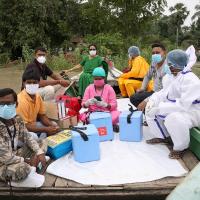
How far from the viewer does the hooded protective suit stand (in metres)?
4.09

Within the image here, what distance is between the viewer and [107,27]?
22.0 meters

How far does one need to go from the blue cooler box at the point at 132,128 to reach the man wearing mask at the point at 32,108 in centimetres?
88

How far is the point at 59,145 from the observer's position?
14.0 ft

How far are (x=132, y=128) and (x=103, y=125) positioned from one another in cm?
38

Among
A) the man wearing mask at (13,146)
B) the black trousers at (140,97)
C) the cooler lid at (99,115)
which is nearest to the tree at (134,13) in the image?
the black trousers at (140,97)

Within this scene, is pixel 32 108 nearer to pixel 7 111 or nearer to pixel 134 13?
pixel 7 111

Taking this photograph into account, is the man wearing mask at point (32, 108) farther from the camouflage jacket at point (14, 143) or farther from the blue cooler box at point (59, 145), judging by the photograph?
the camouflage jacket at point (14, 143)

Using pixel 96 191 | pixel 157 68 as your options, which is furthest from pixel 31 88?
pixel 157 68

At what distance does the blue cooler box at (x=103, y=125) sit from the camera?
4828 mm

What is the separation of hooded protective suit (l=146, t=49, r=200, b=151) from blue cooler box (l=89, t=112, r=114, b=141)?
0.68m

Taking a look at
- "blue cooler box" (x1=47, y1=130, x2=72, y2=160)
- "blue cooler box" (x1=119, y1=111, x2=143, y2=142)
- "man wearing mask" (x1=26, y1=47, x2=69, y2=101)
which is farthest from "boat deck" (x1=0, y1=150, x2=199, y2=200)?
"man wearing mask" (x1=26, y1=47, x2=69, y2=101)

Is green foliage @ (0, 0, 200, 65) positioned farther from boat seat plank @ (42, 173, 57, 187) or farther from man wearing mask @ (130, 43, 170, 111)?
boat seat plank @ (42, 173, 57, 187)

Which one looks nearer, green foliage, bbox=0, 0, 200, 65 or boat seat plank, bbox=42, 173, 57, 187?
boat seat plank, bbox=42, 173, 57, 187

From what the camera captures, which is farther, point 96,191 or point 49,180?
point 49,180
